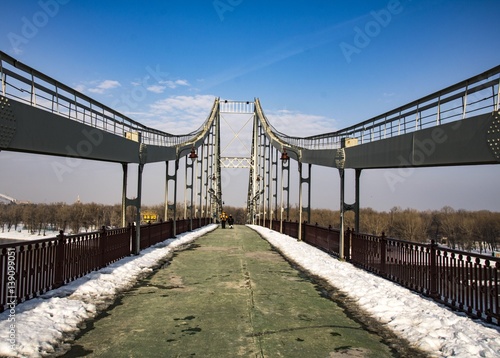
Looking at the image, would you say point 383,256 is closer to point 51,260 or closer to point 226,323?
point 226,323

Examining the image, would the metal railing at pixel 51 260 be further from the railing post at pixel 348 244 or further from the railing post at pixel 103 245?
the railing post at pixel 348 244

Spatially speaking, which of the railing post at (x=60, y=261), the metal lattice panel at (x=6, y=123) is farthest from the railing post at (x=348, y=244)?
the metal lattice panel at (x=6, y=123)

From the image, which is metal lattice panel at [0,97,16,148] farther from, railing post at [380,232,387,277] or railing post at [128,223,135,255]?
railing post at [380,232,387,277]

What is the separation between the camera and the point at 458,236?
122 metres

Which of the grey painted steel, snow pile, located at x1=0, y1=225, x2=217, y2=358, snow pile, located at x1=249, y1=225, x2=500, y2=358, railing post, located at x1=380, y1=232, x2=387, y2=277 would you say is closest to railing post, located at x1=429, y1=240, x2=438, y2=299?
snow pile, located at x1=249, y1=225, x2=500, y2=358

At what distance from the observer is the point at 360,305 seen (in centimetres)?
842

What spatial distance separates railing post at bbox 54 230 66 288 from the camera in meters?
8.91

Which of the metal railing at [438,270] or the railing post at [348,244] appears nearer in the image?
the metal railing at [438,270]

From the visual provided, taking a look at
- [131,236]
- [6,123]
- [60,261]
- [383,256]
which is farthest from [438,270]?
[131,236]

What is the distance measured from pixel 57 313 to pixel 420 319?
622 centimetres

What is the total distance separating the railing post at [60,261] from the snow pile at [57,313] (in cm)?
18

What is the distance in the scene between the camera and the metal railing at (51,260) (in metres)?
6.89

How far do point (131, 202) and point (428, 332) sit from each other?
478 inches

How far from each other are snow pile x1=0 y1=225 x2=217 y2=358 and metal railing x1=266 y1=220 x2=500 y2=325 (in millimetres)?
6724
